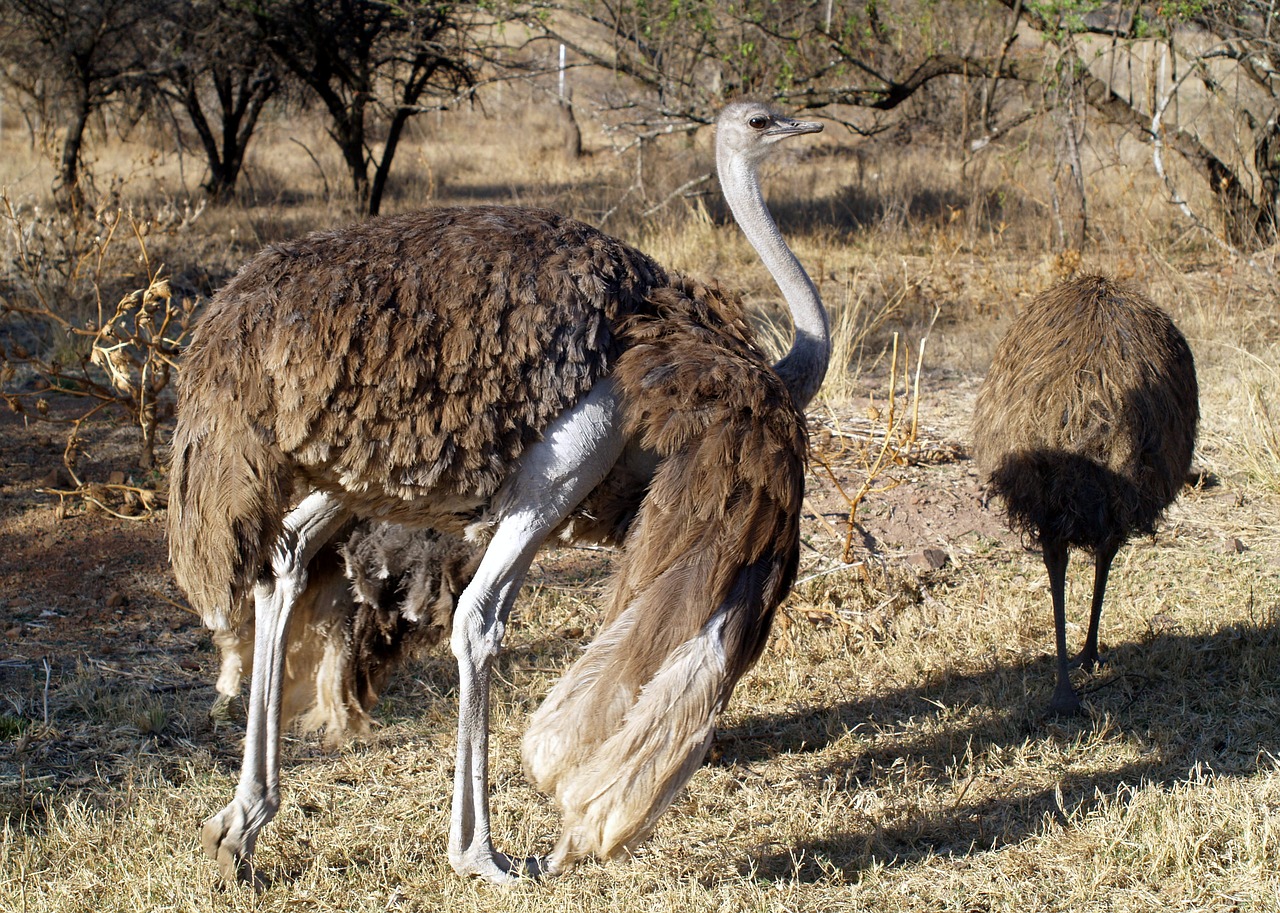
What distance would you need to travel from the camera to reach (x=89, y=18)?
36.2ft

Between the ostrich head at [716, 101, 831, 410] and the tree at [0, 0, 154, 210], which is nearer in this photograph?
the ostrich head at [716, 101, 831, 410]

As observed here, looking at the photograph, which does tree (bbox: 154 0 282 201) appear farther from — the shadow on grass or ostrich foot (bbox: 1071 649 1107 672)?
ostrich foot (bbox: 1071 649 1107 672)

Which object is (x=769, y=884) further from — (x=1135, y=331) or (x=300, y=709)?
(x=1135, y=331)

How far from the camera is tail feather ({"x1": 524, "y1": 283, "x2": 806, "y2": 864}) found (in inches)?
109

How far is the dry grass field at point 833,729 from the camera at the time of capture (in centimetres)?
310

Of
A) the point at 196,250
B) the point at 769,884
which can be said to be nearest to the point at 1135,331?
the point at 769,884

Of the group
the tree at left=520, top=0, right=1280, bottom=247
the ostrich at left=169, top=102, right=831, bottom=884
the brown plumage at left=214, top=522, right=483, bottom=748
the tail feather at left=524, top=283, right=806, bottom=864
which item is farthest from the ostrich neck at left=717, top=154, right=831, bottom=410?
the tree at left=520, top=0, right=1280, bottom=247

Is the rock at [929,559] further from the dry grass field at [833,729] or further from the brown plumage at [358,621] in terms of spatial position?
the brown plumage at [358,621]

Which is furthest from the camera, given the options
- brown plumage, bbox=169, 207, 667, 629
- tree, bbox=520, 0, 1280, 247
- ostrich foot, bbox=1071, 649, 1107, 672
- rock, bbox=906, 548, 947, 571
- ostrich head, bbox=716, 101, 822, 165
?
tree, bbox=520, 0, 1280, 247

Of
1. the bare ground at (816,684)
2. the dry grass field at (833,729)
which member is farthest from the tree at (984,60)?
the bare ground at (816,684)

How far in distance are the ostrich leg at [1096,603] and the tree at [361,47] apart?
8.99 meters

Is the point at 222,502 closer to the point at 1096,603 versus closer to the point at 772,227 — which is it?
the point at 772,227

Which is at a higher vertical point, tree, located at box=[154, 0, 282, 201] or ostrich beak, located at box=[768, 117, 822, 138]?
tree, located at box=[154, 0, 282, 201]

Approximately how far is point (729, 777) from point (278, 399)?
1841mm
